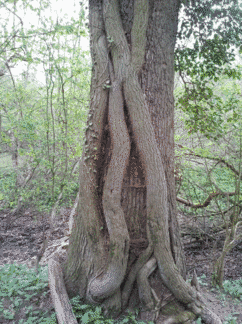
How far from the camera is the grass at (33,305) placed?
2260mm

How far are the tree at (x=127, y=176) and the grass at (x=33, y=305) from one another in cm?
11

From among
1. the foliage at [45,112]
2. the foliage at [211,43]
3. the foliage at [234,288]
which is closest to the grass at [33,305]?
the foliage at [234,288]

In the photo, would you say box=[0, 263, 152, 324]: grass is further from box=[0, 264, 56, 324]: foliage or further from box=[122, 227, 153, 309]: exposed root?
box=[122, 227, 153, 309]: exposed root

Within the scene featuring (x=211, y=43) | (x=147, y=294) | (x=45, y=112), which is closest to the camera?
(x=147, y=294)

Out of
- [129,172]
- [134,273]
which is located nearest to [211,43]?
[129,172]

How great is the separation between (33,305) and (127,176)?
1.82m

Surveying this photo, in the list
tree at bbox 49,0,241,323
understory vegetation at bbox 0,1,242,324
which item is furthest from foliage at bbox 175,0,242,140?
tree at bbox 49,0,241,323

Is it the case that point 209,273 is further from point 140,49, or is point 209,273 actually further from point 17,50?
point 17,50

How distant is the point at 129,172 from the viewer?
2715 mm

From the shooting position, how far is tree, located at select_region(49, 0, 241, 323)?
8.09 ft

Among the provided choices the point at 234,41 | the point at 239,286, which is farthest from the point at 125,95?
the point at 239,286

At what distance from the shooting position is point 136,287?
255 centimetres

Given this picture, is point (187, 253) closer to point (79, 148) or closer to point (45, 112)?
point (79, 148)

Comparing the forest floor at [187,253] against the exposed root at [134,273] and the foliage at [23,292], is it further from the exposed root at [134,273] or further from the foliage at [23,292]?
the exposed root at [134,273]
